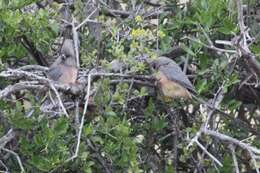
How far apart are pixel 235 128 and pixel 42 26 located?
39.8 inches

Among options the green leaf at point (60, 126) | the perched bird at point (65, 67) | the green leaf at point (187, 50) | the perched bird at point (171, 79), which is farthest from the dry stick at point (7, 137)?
the green leaf at point (187, 50)

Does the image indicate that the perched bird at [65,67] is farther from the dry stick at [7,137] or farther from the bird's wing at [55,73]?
the dry stick at [7,137]

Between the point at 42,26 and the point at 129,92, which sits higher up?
the point at 42,26

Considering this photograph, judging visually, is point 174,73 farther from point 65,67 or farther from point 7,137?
point 7,137

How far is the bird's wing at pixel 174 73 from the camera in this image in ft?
10.6

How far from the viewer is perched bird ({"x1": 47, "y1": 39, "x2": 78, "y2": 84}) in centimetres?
317

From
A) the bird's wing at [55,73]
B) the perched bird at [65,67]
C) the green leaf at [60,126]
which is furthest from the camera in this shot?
the bird's wing at [55,73]

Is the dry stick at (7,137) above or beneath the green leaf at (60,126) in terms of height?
beneath

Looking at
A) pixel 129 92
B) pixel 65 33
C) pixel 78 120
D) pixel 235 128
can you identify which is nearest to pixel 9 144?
pixel 78 120

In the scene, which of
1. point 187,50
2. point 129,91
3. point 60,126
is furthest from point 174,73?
point 60,126

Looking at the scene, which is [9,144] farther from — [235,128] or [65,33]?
[235,128]

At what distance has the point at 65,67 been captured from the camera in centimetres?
321

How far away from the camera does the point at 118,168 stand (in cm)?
290

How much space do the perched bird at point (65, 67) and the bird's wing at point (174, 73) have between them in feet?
1.34
